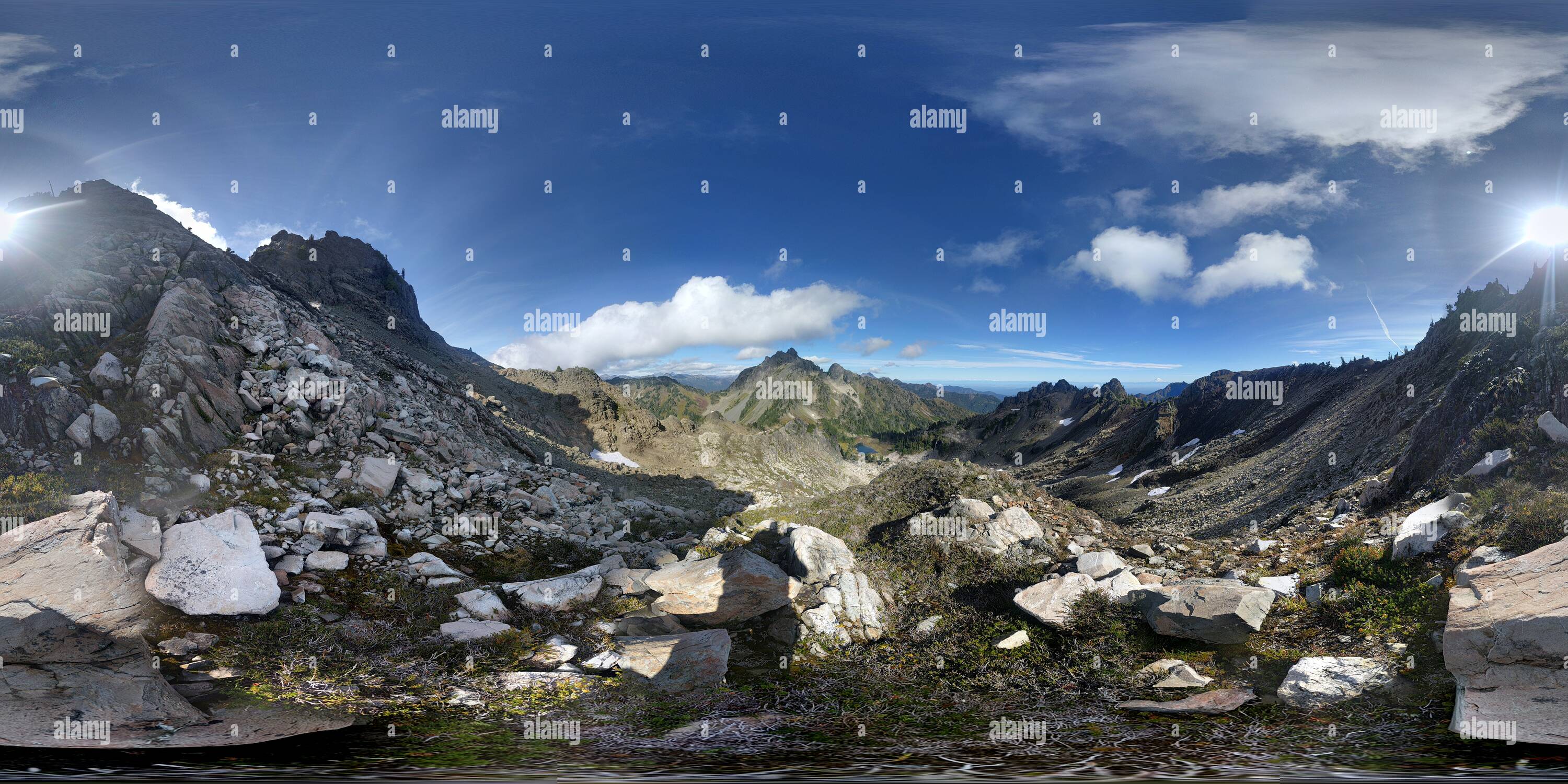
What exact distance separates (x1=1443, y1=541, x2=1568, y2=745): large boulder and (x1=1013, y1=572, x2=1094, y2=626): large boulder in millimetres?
4276

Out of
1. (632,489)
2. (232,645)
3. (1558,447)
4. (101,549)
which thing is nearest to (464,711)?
(232,645)

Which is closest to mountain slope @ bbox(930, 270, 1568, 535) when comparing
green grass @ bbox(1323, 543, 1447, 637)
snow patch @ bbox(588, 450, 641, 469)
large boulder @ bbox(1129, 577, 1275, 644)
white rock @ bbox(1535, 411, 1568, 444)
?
white rock @ bbox(1535, 411, 1568, 444)

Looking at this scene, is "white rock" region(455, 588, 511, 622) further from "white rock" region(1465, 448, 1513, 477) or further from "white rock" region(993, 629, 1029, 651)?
"white rock" region(1465, 448, 1513, 477)

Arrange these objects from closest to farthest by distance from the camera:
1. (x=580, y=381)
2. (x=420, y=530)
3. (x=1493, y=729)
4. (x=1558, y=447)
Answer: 1. (x=1493, y=729)
2. (x=1558, y=447)
3. (x=420, y=530)
4. (x=580, y=381)

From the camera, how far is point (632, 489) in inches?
1373

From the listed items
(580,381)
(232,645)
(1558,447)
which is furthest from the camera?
(580,381)

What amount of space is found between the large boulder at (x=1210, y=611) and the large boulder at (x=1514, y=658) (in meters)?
1.95

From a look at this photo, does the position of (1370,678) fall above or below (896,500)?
below

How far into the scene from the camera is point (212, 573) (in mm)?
8688

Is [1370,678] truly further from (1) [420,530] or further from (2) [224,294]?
(2) [224,294]

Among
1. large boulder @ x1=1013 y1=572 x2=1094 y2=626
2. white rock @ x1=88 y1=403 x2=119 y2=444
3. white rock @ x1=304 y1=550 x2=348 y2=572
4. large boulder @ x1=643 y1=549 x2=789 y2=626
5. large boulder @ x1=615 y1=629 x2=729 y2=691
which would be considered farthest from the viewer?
white rock @ x1=88 y1=403 x2=119 y2=444

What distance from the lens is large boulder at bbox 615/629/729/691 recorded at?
8.27 meters

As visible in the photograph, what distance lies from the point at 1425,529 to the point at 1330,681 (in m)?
5.10

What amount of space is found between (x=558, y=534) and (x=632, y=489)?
19704mm
